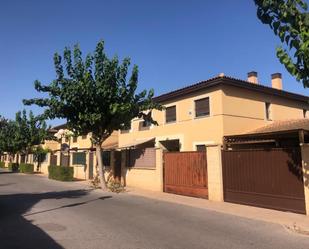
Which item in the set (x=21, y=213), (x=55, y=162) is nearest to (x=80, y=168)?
(x=55, y=162)

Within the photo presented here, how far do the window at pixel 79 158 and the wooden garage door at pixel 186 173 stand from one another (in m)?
12.2

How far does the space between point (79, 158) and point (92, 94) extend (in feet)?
40.5

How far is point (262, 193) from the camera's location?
12320mm

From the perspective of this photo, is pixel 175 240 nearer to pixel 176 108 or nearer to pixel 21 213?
pixel 21 213

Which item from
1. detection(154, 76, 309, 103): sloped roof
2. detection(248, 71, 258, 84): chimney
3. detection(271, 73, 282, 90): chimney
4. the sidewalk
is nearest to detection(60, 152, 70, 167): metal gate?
detection(154, 76, 309, 103): sloped roof

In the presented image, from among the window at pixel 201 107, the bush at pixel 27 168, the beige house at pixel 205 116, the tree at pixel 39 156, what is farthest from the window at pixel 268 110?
the bush at pixel 27 168

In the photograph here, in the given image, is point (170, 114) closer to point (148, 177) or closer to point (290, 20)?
point (148, 177)

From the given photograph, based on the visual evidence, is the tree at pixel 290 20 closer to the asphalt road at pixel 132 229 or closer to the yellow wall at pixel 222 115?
the asphalt road at pixel 132 229

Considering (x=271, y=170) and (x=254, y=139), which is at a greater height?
(x=254, y=139)

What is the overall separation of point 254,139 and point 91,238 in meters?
12.1

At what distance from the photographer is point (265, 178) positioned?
12.2 m

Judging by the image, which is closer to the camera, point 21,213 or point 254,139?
point 21,213

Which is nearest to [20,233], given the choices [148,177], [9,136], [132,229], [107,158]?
[132,229]

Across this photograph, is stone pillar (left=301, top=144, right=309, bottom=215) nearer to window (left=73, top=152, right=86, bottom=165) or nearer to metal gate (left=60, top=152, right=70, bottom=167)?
window (left=73, top=152, right=86, bottom=165)
